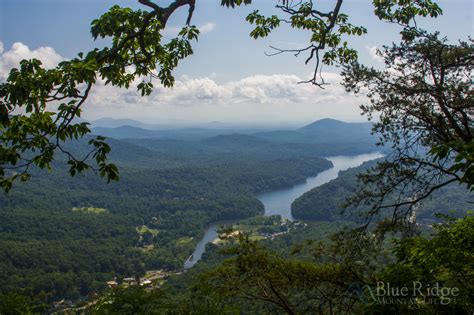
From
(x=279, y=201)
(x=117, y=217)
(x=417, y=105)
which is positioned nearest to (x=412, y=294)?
(x=417, y=105)

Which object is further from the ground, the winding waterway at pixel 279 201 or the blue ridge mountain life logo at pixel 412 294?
the blue ridge mountain life logo at pixel 412 294

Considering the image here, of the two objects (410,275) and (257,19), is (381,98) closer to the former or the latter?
(257,19)

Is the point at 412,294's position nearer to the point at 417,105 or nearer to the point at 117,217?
the point at 417,105

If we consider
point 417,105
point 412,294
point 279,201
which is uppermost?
point 417,105

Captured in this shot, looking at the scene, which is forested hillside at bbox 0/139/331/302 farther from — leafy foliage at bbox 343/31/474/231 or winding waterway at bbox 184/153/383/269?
leafy foliage at bbox 343/31/474/231

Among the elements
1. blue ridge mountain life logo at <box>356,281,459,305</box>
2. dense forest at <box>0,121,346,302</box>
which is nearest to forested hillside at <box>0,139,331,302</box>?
dense forest at <box>0,121,346,302</box>

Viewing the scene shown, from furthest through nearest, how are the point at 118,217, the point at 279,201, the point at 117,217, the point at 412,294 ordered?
the point at 279,201
the point at 118,217
the point at 117,217
the point at 412,294

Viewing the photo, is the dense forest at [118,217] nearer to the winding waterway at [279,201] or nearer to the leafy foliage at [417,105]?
the winding waterway at [279,201]

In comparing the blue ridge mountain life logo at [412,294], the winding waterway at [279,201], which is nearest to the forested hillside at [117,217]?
the winding waterway at [279,201]

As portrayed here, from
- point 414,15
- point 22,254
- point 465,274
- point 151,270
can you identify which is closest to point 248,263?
point 465,274

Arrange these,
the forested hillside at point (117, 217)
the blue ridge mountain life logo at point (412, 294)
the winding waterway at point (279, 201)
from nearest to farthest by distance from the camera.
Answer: the blue ridge mountain life logo at point (412, 294), the forested hillside at point (117, 217), the winding waterway at point (279, 201)

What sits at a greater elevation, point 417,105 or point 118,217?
point 417,105
